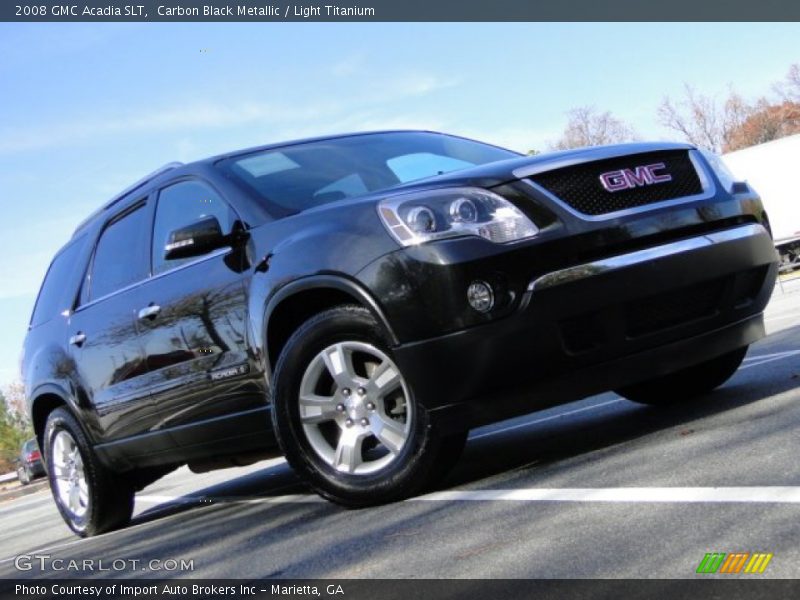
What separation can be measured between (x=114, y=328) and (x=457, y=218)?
2670 mm

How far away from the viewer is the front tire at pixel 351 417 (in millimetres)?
4109

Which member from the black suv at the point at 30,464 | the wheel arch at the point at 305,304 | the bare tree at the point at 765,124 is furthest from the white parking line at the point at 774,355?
the bare tree at the point at 765,124

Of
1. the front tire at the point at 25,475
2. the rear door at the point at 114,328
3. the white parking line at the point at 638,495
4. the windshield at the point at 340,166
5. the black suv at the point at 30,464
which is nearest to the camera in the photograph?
the white parking line at the point at 638,495

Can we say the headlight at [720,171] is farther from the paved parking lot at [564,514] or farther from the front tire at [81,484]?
the front tire at [81,484]

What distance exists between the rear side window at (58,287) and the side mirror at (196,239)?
6.78ft

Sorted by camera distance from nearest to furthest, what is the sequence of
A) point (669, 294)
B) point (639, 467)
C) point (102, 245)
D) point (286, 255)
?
1. point (639, 467)
2. point (669, 294)
3. point (286, 255)
4. point (102, 245)

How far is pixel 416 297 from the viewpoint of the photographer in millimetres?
3936

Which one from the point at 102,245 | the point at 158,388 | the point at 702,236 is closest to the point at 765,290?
the point at 702,236

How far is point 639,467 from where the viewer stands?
3.76 m

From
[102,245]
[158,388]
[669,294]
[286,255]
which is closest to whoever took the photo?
[669,294]

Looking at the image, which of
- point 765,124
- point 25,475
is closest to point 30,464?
point 25,475

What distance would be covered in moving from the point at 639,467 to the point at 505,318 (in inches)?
28.6

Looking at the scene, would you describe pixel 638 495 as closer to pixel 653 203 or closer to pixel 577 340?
pixel 577 340

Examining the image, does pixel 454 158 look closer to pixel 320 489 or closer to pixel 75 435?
pixel 320 489
